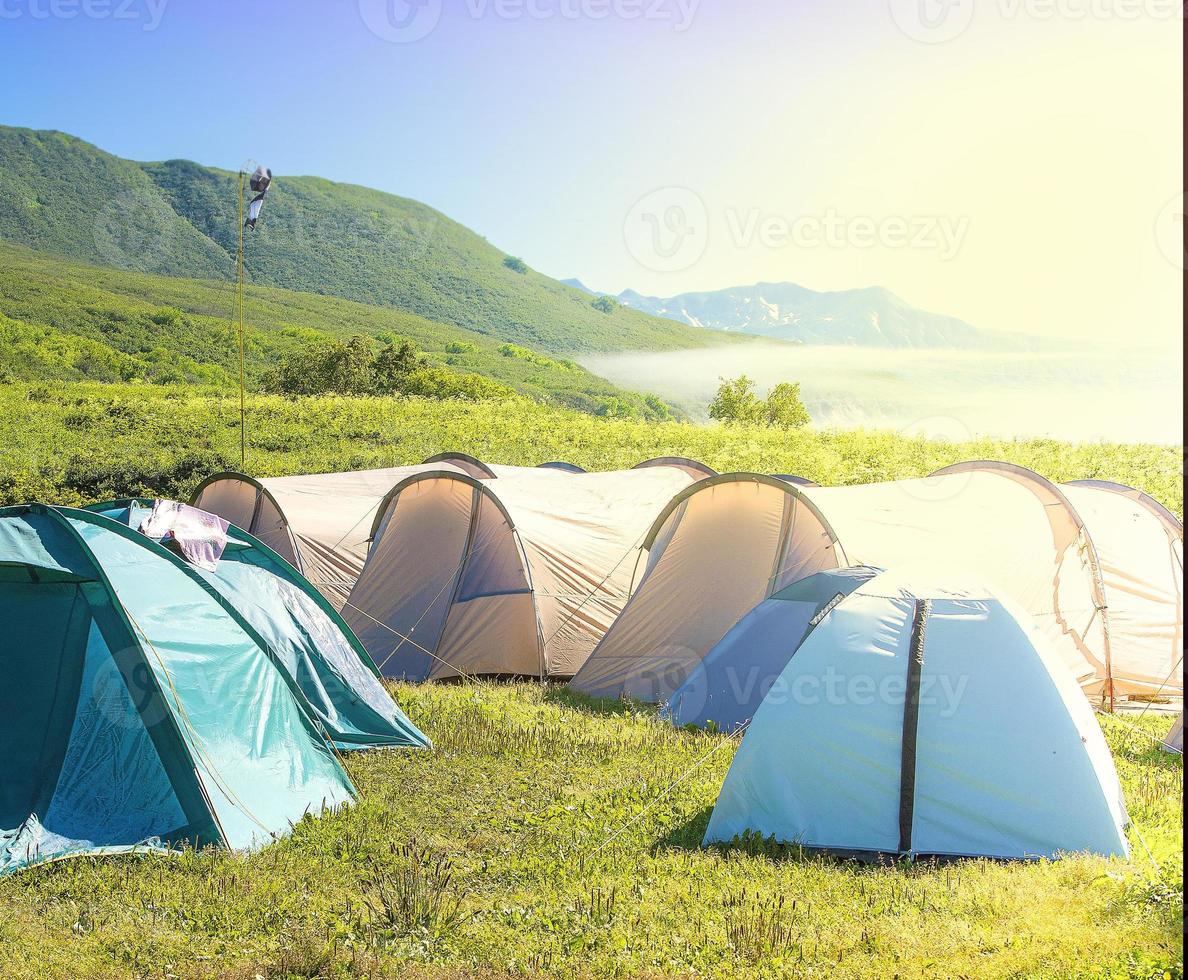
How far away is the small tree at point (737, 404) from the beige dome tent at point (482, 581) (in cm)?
4051

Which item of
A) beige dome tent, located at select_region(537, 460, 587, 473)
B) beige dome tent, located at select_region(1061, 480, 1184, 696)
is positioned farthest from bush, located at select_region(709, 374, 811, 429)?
beige dome tent, located at select_region(1061, 480, 1184, 696)

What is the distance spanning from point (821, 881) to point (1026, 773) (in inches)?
52.1

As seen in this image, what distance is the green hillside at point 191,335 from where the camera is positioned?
194ft

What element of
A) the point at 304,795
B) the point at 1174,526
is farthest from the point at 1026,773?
the point at 1174,526

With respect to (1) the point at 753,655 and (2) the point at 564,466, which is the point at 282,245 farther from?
(1) the point at 753,655

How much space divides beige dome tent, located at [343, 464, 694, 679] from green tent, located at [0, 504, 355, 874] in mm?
4278

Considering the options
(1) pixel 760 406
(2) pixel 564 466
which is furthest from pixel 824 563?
(1) pixel 760 406

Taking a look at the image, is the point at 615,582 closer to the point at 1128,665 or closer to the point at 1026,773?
the point at 1128,665

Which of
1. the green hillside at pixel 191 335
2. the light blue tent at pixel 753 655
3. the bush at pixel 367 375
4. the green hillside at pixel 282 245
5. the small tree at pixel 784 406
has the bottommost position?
the light blue tent at pixel 753 655

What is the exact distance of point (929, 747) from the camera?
220 inches

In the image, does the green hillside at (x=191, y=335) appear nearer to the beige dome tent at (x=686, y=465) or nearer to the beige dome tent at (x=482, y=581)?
the beige dome tent at (x=686, y=465)

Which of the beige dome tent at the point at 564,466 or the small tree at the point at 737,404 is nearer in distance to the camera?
the beige dome tent at the point at 564,466

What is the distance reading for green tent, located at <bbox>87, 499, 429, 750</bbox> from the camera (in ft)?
23.8

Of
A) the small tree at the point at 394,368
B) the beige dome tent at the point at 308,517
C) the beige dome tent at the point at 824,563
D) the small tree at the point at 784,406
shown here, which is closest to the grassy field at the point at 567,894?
the beige dome tent at the point at 824,563
